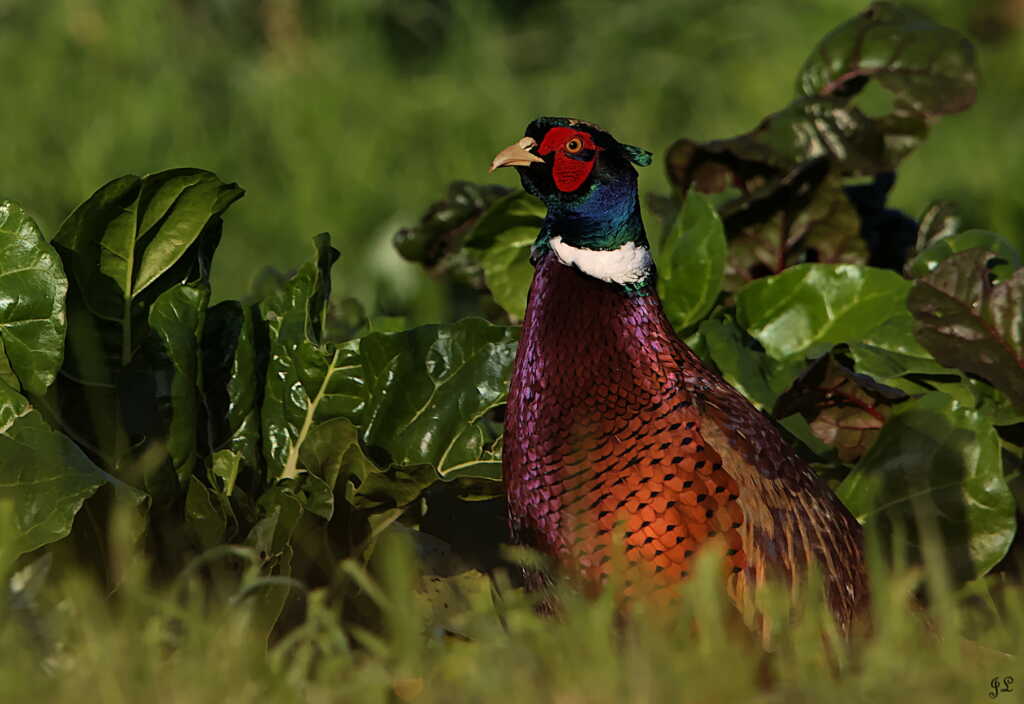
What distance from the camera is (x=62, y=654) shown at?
2166 mm

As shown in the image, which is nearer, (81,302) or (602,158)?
(602,158)

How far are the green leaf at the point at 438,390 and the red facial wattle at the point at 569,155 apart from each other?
47 cm

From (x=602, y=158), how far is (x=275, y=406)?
2.78ft

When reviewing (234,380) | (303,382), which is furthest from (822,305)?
(234,380)

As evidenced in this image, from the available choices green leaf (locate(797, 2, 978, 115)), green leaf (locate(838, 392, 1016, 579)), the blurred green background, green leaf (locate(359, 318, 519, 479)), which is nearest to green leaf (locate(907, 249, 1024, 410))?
green leaf (locate(838, 392, 1016, 579))

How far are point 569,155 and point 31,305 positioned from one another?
97cm

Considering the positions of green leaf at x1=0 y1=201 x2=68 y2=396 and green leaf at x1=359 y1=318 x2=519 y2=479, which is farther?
green leaf at x1=359 y1=318 x2=519 y2=479

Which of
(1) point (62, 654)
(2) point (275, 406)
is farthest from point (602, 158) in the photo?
(1) point (62, 654)

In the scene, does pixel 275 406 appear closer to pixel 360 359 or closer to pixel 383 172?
pixel 360 359

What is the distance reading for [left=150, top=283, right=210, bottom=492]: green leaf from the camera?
2.65 metres

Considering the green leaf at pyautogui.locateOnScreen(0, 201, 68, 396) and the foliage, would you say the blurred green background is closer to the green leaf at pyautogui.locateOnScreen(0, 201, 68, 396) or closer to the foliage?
the foliage

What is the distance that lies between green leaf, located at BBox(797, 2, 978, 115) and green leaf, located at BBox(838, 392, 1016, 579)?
3.24ft

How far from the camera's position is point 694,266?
3131mm

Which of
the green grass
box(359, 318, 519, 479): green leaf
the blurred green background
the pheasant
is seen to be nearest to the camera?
the green grass
